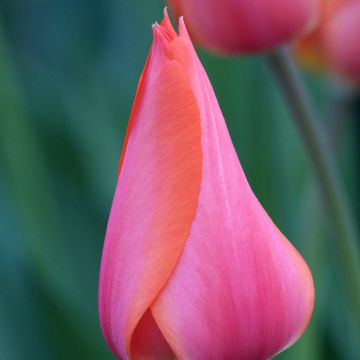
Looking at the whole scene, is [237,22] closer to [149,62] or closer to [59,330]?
[149,62]

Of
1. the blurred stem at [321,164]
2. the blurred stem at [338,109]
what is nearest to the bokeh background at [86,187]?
the blurred stem at [338,109]

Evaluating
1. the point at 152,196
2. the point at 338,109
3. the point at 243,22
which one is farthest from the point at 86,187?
the point at 152,196

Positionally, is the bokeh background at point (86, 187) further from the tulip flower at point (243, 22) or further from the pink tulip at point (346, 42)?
the tulip flower at point (243, 22)

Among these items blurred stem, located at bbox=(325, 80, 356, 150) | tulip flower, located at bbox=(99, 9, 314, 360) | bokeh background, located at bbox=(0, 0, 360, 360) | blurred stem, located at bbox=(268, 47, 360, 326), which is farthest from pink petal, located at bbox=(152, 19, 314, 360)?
blurred stem, located at bbox=(325, 80, 356, 150)

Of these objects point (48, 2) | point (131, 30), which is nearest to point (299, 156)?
point (131, 30)

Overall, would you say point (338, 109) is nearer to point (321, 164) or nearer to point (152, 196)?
point (321, 164)
